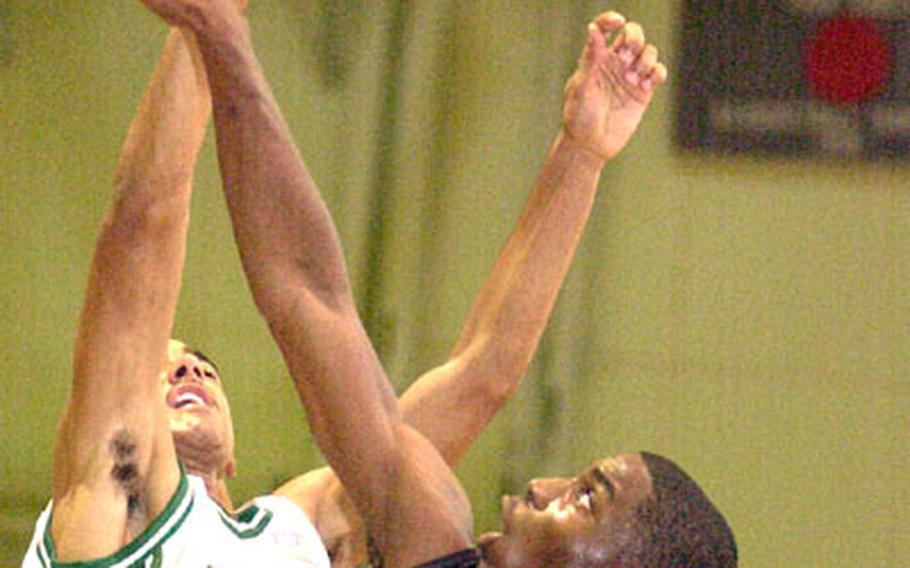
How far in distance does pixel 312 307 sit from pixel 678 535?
1.52 feet

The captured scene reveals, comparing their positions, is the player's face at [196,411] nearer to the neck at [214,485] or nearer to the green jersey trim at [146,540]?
the neck at [214,485]

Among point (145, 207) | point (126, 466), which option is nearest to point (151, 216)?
point (145, 207)

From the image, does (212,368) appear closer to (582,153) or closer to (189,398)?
(189,398)

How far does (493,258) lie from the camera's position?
4395 mm

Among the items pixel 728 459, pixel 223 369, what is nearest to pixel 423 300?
pixel 223 369

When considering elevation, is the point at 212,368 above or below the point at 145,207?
below

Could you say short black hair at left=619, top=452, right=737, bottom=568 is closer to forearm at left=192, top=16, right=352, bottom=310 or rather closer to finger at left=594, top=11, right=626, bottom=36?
forearm at left=192, top=16, right=352, bottom=310

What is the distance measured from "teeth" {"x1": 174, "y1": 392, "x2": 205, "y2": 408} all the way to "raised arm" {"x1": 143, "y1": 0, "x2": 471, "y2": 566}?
0.73 metres

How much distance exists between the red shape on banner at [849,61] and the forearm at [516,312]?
1.52 meters

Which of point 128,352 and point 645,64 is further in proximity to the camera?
point 645,64

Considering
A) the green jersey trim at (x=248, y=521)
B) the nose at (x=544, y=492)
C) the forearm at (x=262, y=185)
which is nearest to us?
the forearm at (x=262, y=185)

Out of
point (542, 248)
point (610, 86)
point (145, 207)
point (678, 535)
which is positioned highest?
point (610, 86)

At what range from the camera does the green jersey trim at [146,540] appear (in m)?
2.43

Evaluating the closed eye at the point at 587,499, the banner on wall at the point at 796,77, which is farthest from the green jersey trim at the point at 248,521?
the banner on wall at the point at 796,77
